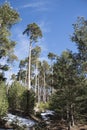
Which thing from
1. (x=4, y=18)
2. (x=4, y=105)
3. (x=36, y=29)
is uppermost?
(x=36, y=29)

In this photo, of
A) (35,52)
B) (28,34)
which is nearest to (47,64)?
(35,52)

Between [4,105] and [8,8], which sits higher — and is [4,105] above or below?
below

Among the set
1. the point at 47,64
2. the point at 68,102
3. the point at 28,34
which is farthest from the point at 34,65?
the point at 68,102

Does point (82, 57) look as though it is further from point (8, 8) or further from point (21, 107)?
point (21, 107)

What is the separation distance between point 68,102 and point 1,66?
827 centimetres

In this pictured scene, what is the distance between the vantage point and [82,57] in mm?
28812

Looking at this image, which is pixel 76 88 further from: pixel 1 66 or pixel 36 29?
pixel 36 29

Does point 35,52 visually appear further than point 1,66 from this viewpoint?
Yes

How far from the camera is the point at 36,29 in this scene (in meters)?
40.8

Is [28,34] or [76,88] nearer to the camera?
[76,88]

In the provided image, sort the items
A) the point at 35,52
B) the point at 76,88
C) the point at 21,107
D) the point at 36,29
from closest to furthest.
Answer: the point at 76,88
the point at 21,107
the point at 36,29
the point at 35,52

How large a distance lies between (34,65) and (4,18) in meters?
39.1

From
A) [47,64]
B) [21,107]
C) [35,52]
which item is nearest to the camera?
[21,107]

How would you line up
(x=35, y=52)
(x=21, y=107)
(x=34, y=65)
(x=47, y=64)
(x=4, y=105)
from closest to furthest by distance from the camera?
1. (x=4, y=105)
2. (x=21, y=107)
3. (x=35, y=52)
4. (x=34, y=65)
5. (x=47, y=64)
